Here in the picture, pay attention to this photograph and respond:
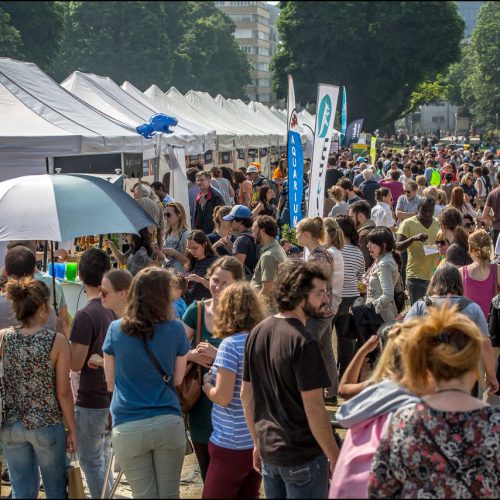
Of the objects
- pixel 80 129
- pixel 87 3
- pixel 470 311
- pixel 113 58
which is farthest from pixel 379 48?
pixel 470 311

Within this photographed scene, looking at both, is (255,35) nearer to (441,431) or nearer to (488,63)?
(488,63)

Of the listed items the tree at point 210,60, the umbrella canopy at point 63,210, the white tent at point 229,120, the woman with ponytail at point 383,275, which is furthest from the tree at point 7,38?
the umbrella canopy at point 63,210

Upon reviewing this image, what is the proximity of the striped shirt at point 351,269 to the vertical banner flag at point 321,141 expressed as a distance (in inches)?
76.0

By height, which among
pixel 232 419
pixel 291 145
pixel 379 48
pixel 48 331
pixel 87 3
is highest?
pixel 87 3

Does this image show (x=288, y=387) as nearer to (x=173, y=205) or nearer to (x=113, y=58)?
(x=173, y=205)

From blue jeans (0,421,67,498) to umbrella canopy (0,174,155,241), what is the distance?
163 centimetres

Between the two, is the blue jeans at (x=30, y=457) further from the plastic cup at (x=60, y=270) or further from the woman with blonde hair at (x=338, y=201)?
the woman with blonde hair at (x=338, y=201)

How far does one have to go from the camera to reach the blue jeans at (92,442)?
537 centimetres

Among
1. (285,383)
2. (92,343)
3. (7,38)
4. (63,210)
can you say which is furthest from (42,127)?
(7,38)

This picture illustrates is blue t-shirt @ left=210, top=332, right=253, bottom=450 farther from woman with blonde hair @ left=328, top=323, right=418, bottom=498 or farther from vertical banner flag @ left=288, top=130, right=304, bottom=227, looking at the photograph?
A: vertical banner flag @ left=288, top=130, right=304, bottom=227

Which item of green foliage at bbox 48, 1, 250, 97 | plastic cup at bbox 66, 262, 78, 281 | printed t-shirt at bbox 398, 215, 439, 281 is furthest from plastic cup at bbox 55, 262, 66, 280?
green foliage at bbox 48, 1, 250, 97

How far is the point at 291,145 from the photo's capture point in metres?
10.9

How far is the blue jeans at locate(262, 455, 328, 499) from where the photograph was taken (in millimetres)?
4141

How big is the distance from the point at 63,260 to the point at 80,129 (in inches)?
100
